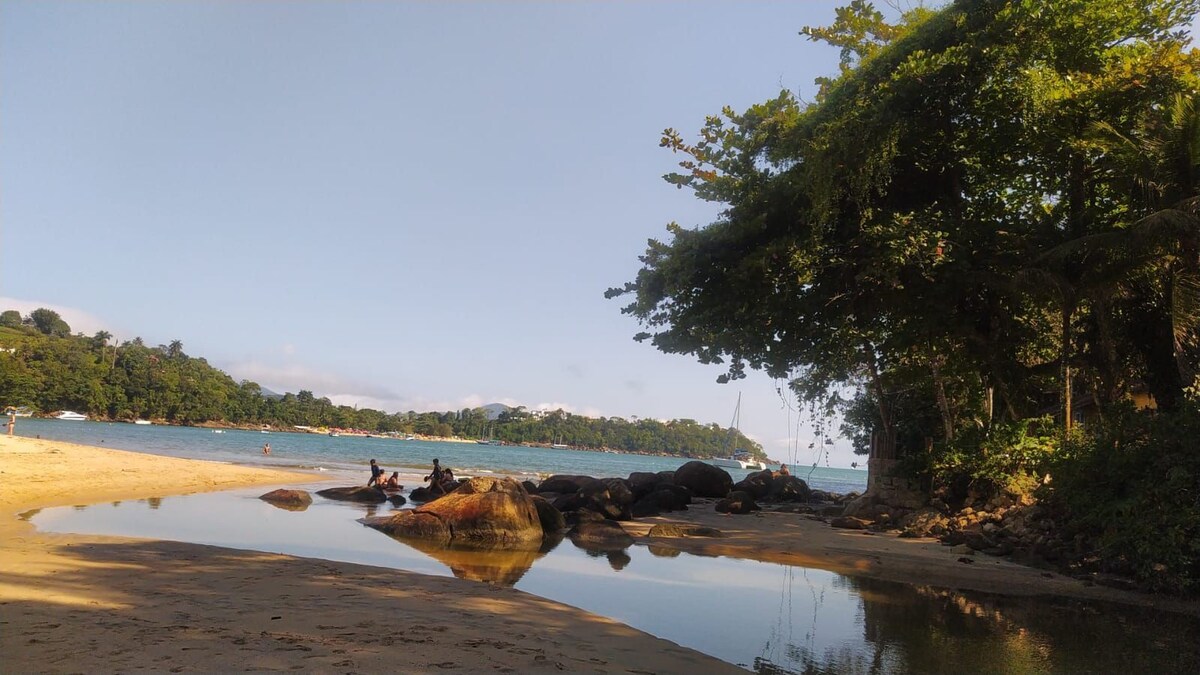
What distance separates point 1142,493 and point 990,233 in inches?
255

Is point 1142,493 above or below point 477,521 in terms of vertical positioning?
above

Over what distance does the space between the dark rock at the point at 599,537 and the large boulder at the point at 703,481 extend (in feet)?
46.1

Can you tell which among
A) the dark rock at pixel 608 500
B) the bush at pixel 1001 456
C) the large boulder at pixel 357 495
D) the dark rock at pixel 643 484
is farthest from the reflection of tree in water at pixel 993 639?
the dark rock at pixel 643 484

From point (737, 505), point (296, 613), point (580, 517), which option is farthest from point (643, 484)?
point (296, 613)

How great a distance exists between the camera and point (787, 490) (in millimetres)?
32031

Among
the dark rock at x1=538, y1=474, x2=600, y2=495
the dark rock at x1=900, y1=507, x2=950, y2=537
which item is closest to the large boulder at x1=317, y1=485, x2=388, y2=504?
the dark rock at x1=538, y1=474, x2=600, y2=495

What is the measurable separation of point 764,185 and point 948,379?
28.8 ft

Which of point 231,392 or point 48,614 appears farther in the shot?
point 231,392

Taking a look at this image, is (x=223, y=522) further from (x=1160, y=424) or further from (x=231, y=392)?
(x=231, y=392)

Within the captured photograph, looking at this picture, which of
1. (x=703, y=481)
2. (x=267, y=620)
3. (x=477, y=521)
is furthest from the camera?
(x=703, y=481)

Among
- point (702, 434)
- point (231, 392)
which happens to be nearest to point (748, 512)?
point (231, 392)

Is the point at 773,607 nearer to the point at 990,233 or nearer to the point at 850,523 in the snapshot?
the point at 990,233

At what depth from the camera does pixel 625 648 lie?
647 centimetres

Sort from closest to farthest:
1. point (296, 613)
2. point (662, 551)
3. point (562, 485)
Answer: point (296, 613) → point (662, 551) → point (562, 485)
